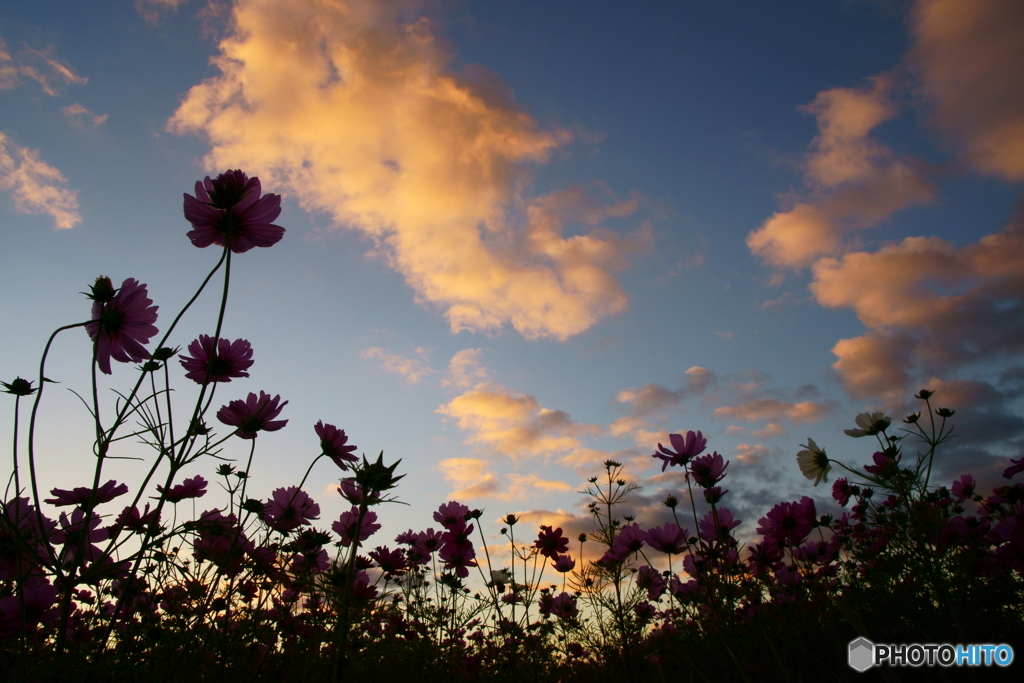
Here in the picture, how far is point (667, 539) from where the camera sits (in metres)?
2.91

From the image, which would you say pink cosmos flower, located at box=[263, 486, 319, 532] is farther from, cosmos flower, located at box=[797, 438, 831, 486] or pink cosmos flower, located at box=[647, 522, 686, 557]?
cosmos flower, located at box=[797, 438, 831, 486]

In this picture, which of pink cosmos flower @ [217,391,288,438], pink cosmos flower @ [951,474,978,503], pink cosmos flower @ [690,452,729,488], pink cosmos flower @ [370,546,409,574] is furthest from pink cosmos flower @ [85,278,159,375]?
pink cosmos flower @ [951,474,978,503]

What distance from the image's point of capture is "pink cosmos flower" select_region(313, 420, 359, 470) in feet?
6.03

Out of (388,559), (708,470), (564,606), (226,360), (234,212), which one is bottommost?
(564,606)

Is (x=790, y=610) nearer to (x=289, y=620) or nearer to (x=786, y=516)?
(x=786, y=516)

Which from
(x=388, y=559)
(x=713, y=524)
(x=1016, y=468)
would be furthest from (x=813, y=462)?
(x=388, y=559)

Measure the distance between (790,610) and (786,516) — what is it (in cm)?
92

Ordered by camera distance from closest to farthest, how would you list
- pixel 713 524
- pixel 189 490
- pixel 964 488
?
→ 1. pixel 189 490
2. pixel 713 524
3. pixel 964 488

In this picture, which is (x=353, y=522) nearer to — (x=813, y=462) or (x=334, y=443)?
(x=334, y=443)

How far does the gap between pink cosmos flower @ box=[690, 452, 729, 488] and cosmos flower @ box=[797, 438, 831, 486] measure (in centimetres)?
80

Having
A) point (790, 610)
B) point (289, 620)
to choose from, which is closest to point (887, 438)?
point (790, 610)

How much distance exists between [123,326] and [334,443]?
725 millimetres

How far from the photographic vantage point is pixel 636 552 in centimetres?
310

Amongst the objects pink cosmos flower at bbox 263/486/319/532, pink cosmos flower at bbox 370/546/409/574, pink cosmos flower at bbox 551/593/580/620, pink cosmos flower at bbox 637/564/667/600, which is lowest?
pink cosmos flower at bbox 551/593/580/620
